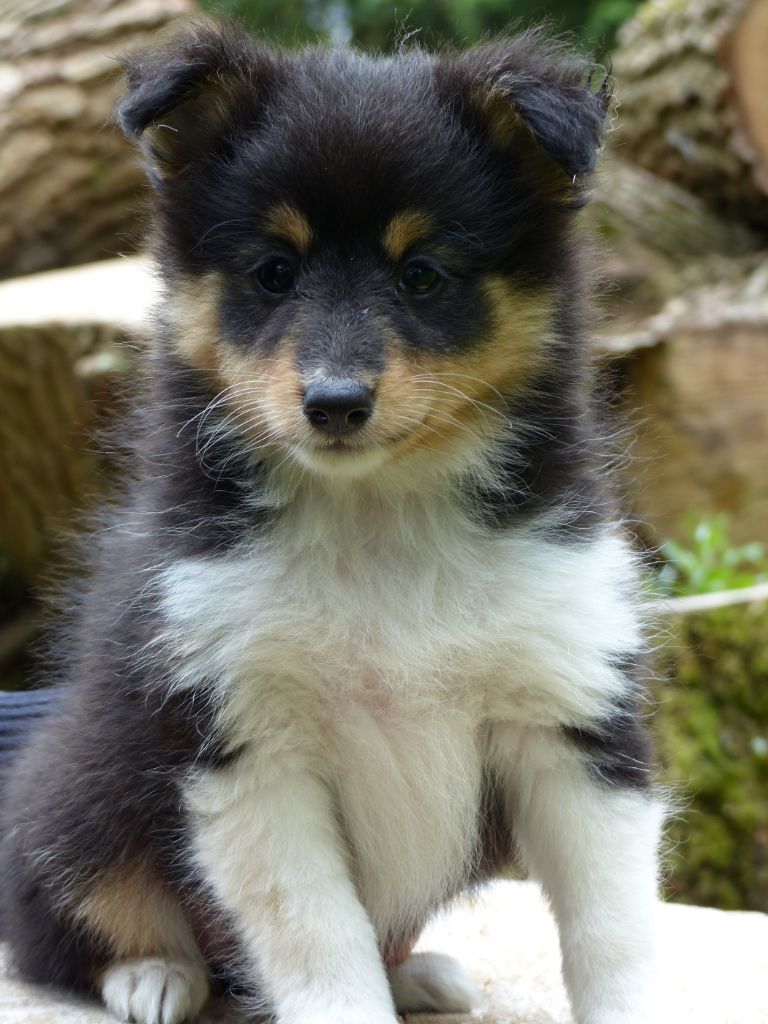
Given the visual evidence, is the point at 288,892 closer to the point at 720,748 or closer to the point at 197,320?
the point at 197,320

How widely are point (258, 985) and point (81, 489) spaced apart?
13.0ft

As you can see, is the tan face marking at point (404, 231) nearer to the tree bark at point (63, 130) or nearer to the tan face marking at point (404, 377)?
the tan face marking at point (404, 377)

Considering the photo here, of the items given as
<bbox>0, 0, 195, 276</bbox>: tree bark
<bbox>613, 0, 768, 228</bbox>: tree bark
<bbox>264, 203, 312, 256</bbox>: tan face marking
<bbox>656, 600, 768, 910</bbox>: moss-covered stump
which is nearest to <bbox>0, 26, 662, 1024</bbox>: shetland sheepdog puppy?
<bbox>264, 203, 312, 256</bbox>: tan face marking

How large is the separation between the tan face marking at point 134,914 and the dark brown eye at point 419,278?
4.65 ft

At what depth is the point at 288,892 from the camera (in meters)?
2.74

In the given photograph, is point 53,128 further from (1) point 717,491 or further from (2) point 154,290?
(2) point 154,290

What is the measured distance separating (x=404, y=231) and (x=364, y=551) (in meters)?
0.68

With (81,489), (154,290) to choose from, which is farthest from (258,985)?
(81,489)

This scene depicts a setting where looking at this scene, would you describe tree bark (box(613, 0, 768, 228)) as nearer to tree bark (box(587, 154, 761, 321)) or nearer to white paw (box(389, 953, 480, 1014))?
tree bark (box(587, 154, 761, 321))

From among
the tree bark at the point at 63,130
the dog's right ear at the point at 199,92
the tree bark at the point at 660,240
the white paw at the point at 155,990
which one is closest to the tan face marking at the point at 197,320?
the dog's right ear at the point at 199,92

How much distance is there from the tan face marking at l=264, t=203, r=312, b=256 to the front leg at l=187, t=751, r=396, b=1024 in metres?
1.04

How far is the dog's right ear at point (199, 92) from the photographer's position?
291 cm

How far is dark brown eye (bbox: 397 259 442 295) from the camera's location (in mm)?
2809

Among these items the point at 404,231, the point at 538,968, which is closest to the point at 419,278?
the point at 404,231
